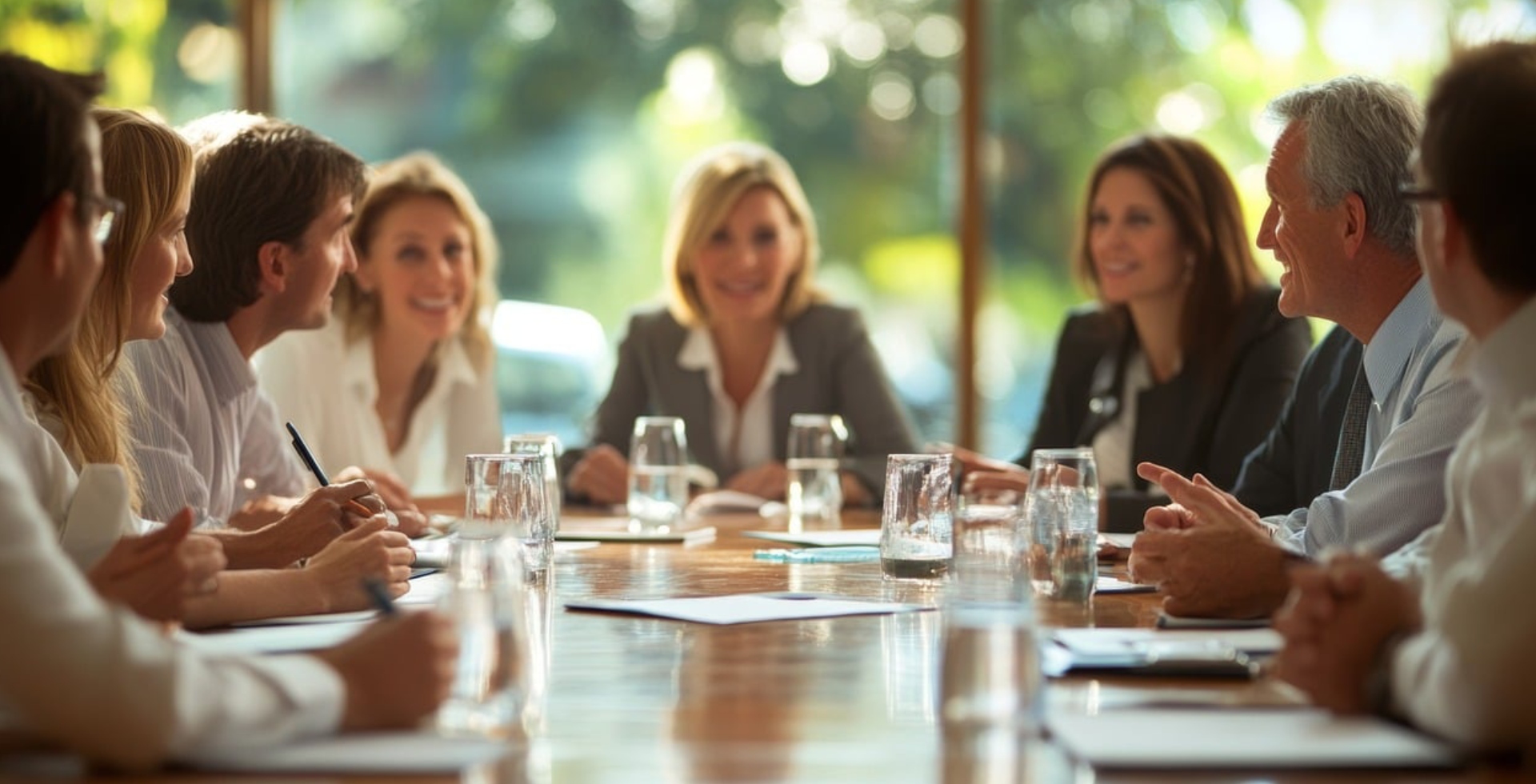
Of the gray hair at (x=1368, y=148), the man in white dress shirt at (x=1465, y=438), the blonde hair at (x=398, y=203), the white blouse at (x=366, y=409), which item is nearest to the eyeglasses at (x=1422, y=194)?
the man in white dress shirt at (x=1465, y=438)

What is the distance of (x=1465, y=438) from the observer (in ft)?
4.97

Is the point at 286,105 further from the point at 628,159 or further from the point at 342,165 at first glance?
the point at 342,165

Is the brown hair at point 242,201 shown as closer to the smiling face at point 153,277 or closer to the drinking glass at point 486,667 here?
the smiling face at point 153,277

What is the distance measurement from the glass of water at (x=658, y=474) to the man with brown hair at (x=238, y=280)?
2.14 ft

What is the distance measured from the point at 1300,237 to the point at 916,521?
78cm

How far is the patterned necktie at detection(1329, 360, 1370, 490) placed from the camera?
2709mm

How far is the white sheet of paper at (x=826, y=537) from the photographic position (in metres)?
2.92

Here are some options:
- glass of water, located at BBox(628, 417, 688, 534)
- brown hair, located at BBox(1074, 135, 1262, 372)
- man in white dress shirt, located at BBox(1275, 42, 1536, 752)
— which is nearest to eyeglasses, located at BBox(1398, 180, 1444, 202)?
man in white dress shirt, located at BBox(1275, 42, 1536, 752)

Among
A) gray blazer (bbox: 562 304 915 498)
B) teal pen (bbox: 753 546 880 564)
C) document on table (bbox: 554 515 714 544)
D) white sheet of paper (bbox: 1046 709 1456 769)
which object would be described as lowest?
white sheet of paper (bbox: 1046 709 1456 769)

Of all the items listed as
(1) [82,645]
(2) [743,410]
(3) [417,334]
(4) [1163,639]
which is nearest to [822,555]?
(4) [1163,639]

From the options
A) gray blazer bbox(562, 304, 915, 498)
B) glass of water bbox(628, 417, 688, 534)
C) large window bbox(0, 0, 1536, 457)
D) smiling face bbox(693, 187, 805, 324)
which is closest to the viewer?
glass of water bbox(628, 417, 688, 534)

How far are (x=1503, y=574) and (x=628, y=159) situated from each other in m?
4.79

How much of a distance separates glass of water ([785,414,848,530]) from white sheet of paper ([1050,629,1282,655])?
173 cm

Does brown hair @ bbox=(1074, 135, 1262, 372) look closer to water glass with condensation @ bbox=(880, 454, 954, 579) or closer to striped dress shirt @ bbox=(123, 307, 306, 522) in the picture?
water glass with condensation @ bbox=(880, 454, 954, 579)
